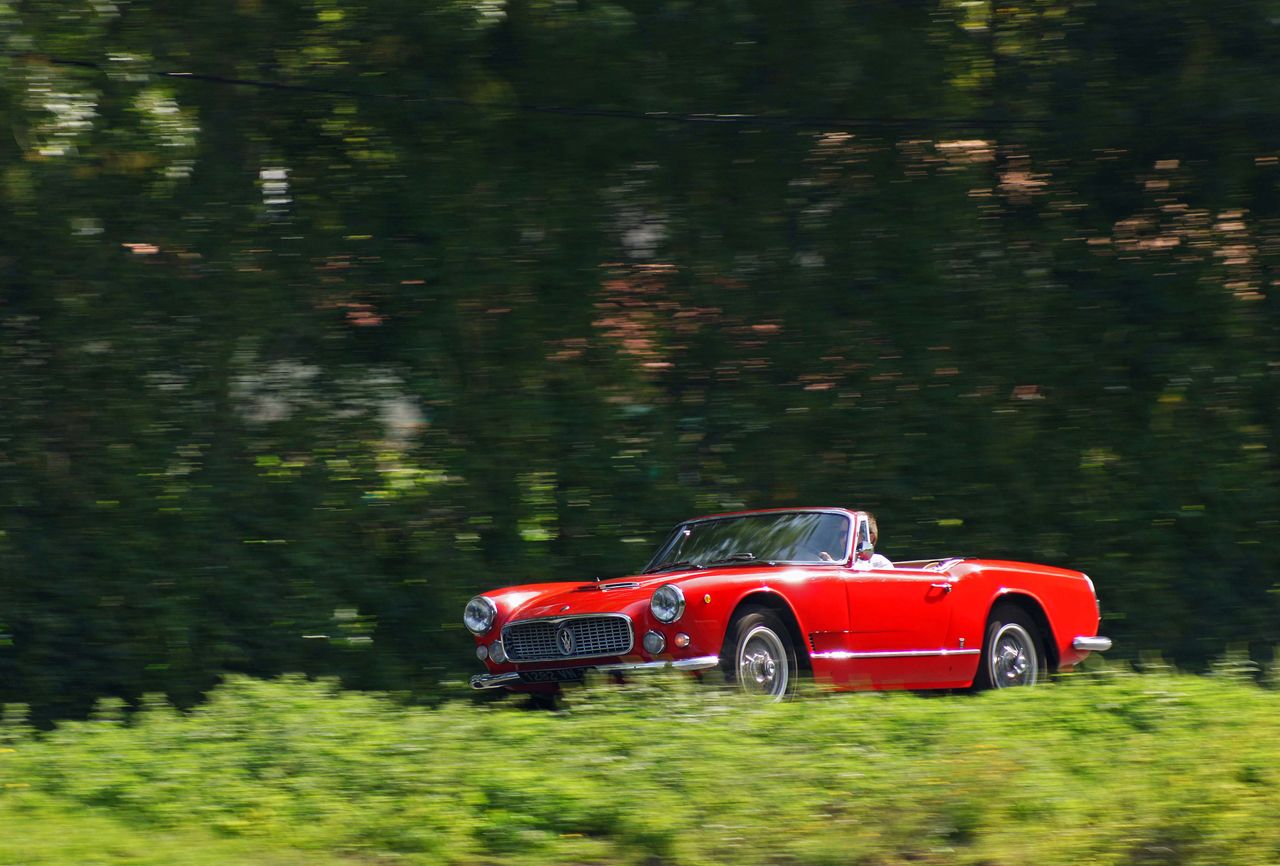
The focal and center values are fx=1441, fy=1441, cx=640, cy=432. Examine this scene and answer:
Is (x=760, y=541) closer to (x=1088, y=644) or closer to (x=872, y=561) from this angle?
(x=872, y=561)

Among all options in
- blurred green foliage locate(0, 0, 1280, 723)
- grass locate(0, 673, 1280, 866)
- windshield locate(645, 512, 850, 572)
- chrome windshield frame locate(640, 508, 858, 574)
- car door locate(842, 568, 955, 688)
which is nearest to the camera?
grass locate(0, 673, 1280, 866)

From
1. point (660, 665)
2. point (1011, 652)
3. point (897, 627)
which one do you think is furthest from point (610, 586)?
point (1011, 652)

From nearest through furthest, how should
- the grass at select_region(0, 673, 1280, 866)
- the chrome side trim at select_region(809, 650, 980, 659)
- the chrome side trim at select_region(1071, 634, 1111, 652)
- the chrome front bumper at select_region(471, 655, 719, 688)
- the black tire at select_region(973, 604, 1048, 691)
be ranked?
the grass at select_region(0, 673, 1280, 866), the chrome front bumper at select_region(471, 655, 719, 688), the chrome side trim at select_region(809, 650, 980, 659), the black tire at select_region(973, 604, 1048, 691), the chrome side trim at select_region(1071, 634, 1111, 652)

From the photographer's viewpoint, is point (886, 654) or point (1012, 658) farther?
point (1012, 658)

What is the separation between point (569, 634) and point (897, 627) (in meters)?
2.03

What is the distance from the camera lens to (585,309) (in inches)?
432

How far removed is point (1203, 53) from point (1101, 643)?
16.3 ft

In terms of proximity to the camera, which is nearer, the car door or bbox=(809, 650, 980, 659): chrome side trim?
bbox=(809, 650, 980, 659): chrome side trim

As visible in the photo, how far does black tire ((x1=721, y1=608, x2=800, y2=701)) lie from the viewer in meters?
7.88

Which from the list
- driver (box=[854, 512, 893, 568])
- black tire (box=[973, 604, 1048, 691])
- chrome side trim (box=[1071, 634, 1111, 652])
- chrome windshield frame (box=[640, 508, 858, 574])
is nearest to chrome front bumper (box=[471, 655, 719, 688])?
chrome windshield frame (box=[640, 508, 858, 574])

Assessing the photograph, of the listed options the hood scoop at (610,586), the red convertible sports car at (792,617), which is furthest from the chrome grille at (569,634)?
the hood scoop at (610,586)

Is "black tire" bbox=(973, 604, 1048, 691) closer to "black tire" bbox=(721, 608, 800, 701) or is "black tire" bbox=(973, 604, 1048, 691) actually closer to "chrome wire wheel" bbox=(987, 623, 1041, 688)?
"chrome wire wheel" bbox=(987, 623, 1041, 688)

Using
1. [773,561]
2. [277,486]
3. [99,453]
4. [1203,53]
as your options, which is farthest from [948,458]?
[99,453]

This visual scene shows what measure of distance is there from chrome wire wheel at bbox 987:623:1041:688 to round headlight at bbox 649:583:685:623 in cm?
269
